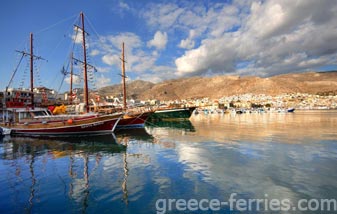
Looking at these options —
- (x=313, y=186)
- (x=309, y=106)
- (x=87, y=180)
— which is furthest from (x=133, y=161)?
(x=309, y=106)

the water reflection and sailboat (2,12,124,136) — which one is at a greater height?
sailboat (2,12,124,136)

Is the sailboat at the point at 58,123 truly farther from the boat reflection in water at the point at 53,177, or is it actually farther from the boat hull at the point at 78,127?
the boat reflection in water at the point at 53,177

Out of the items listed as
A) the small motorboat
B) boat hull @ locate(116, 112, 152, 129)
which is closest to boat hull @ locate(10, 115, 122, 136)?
the small motorboat

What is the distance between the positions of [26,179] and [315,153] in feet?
62.5

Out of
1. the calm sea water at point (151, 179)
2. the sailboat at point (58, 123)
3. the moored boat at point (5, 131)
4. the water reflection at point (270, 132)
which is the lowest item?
the water reflection at point (270, 132)

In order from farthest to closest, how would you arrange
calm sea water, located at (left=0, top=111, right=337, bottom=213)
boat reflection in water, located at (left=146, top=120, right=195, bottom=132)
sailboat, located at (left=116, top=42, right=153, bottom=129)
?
1. boat reflection in water, located at (left=146, top=120, right=195, bottom=132)
2. sailboat, located at (left=116, top=42, right=153, bottom=129)
3. calm sea water, located at (left=0, top=111, right=337, bottom=213)

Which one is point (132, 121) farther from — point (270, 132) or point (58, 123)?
point (270, 132)

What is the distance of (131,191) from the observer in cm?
880

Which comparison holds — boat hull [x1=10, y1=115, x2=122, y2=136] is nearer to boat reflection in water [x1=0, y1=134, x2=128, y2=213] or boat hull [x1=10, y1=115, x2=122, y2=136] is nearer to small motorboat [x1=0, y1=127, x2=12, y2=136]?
small motorboat [x1=0, y1=127, x2=12, y2=136]

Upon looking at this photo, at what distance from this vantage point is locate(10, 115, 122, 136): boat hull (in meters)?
26.1

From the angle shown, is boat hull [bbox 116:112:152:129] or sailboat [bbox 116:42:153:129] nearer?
boat hull [bbox 116:112:152:129]

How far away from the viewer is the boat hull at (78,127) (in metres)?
26.1

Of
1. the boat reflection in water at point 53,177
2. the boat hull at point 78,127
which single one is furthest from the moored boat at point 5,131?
the boat reflection in water at point 53,177

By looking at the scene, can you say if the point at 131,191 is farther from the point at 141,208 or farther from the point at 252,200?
the point at 252,200
